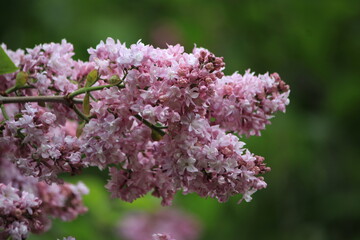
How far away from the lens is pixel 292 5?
159 inches

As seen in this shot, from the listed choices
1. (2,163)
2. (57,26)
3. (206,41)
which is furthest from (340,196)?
(2,163)

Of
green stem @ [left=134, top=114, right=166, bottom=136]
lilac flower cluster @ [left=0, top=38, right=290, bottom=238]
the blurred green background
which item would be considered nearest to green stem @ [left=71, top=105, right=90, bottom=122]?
lilac flower cluster @ [left=0, top=38, right=290, bottom=238]

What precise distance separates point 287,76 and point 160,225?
127 centimetres

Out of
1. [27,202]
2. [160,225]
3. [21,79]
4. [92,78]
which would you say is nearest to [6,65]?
[21,79]

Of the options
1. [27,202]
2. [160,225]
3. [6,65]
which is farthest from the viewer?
[160,225]

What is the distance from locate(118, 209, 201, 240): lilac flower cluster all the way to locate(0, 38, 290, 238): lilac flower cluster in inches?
84.5

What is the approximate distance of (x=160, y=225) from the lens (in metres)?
3.70

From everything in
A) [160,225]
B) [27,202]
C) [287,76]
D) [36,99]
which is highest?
[287,76]

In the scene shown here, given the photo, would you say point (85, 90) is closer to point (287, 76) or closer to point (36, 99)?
point (36, 99)

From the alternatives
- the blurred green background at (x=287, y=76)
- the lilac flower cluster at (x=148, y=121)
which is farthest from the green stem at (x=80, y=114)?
the blurred green background at (x=287, y=76)

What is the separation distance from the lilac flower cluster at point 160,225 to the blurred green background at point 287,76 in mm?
60

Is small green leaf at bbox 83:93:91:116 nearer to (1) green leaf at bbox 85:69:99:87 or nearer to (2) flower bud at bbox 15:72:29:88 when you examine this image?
(1) green leaf at bbox 85:69:99:87

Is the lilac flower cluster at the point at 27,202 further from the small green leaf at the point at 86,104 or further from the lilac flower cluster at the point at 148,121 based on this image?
the small green leaf at the point at 86,104

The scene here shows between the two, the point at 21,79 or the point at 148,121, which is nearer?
the point at 148,121
